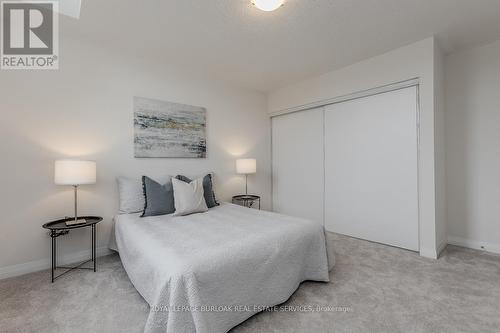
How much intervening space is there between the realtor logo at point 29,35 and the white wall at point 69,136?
9 cm

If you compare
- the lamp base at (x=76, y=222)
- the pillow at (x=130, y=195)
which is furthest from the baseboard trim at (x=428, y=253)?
the lamp base at (x=76, y=222)

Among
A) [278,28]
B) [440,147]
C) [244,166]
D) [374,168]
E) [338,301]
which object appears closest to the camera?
[338,301]

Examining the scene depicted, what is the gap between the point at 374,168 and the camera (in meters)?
3.12

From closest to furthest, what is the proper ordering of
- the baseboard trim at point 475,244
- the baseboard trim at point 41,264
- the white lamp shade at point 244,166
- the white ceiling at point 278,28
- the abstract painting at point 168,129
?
the white ceiling at point 278,28 < the baseboard trim at point 41,264 < the baseboard trim at point 475,244 < the abstract painting at point 168,129 < the white lamp shade at point 244,166

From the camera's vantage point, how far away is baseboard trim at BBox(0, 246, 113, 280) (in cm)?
217

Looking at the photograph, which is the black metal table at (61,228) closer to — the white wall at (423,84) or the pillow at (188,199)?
the pillow at (188,199)

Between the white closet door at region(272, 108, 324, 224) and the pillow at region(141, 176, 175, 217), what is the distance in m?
2.25

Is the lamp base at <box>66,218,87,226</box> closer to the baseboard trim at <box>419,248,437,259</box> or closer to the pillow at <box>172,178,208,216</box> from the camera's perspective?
the pillow at <box>172,178,208,216</box>

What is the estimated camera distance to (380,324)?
1525mm

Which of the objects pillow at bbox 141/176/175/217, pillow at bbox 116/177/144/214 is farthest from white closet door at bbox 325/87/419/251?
pillow at bbox 116/177/144/214

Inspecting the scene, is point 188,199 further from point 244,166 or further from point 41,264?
point 41,264

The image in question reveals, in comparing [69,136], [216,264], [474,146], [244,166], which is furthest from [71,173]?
[474,146]

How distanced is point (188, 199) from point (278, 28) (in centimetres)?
209

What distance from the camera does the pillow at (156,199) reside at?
2.54m
